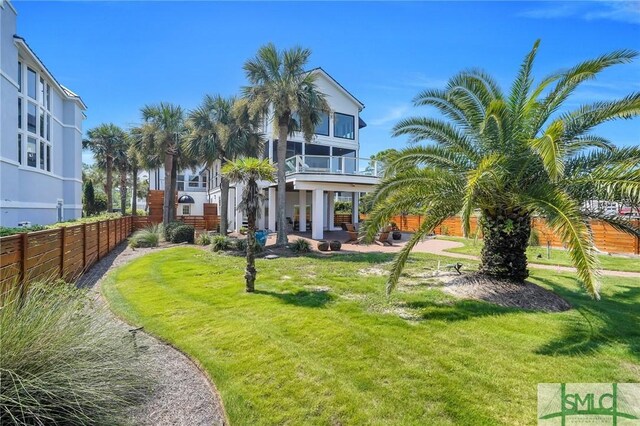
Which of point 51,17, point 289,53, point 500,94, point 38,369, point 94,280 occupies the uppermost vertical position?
point 289,53

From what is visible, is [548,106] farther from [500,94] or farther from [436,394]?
[436,394]

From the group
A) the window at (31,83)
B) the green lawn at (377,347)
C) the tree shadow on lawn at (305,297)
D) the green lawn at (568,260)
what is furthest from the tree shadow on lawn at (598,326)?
the window at (31,83)

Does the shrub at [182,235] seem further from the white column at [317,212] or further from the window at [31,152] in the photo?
the window at [31,152]

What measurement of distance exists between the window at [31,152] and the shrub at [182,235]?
11.2 m

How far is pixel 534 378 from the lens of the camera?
4.27m

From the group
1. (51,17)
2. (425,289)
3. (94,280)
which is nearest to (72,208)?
(94,280)

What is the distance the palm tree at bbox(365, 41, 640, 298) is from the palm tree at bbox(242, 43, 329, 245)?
800 cm

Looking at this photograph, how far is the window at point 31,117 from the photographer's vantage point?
2175cm

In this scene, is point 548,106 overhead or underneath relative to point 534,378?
overhead

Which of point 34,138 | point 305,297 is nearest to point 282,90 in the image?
point 305,297

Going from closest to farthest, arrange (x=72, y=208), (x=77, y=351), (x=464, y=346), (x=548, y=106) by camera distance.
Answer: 1. (x=77, y=351)
2. (x=464, y=346)
3. (x=548, y=106)
4. (x=72, y=208)

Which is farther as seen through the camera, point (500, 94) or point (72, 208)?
point (72, 208)

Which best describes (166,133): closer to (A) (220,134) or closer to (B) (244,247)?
(A) (220,134)

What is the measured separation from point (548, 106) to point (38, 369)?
9.71 meters
